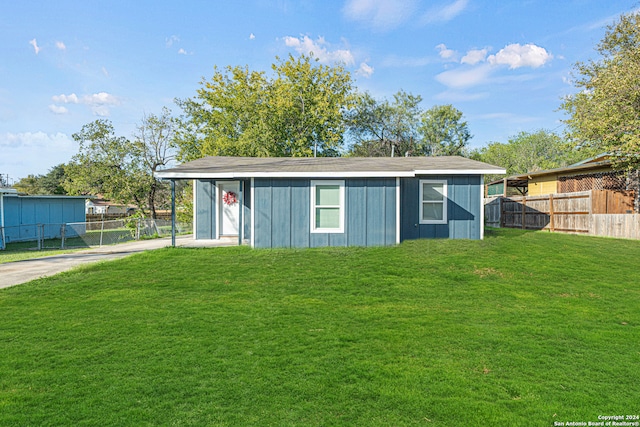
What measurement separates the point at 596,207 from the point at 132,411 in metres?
20.3

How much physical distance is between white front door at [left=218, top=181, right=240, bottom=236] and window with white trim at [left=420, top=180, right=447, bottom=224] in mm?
6565

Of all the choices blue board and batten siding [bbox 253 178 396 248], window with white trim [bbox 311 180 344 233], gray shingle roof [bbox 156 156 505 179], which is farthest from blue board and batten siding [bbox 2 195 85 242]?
window with white trim [bbox 311 180 344 233]

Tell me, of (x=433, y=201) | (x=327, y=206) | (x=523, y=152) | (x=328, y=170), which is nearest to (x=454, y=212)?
(x=433, y=201)

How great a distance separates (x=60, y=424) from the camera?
2.96 meters

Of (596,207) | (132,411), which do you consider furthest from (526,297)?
(596,207)

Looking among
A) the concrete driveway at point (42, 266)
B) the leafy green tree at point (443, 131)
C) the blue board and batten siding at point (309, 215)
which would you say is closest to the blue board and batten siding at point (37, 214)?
the concrete driveway at point (42, 266)

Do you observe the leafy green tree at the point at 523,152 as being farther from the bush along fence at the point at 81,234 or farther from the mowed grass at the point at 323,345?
the mowed grass at the point at 323,345

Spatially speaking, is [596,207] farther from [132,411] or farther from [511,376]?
[132,411]

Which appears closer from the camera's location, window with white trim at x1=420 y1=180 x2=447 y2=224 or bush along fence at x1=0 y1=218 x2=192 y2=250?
window with white trim at x1=420 y1=180 x2=447 y2=224

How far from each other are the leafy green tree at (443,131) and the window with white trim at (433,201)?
2902 centimetres

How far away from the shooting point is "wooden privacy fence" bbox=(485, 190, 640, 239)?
1520cm

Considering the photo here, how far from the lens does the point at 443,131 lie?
1566 inches

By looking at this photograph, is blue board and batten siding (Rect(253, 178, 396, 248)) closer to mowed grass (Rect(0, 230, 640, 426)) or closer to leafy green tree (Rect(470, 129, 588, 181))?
mowed grass (Rect(0, 230, 640, 426))

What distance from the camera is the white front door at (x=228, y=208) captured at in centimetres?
1362
